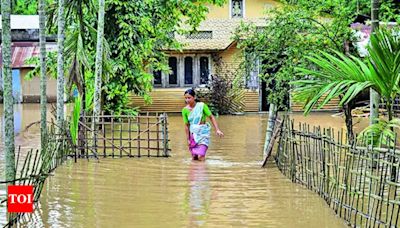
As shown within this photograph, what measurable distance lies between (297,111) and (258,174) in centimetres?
1686

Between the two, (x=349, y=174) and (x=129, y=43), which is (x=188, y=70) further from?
(x=349, y=174)

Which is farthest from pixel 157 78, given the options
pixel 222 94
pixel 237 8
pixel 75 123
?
pixel 75 123

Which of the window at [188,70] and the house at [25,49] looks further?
the house at [25,49]

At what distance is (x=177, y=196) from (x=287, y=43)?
4.69m

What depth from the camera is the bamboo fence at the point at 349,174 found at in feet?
22.4

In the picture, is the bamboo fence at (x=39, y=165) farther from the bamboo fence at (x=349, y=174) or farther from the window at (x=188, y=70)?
the window at (x=188, y=70)

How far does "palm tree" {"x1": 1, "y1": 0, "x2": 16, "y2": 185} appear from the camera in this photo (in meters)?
6.36

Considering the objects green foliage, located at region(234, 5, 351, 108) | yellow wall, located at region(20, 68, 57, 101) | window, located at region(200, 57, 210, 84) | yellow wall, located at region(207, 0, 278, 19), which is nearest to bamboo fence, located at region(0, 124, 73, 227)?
green foliage, located at region(234, 5, 351, 108)

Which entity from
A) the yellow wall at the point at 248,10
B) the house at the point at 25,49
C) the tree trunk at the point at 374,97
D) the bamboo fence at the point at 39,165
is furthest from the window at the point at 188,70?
the tree trunk at the point at 374,97

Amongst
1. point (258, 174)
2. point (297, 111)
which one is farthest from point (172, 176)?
point (297, 111)

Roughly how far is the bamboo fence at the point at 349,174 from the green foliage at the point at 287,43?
6.58 feet

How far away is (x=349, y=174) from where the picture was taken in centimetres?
774

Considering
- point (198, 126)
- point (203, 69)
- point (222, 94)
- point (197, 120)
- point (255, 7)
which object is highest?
point (255, 7)

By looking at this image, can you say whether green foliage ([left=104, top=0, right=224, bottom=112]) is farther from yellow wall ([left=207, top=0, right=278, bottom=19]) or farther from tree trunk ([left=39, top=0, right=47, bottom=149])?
tree trunk ([left=39, top=0, right=47, bottom=149])
